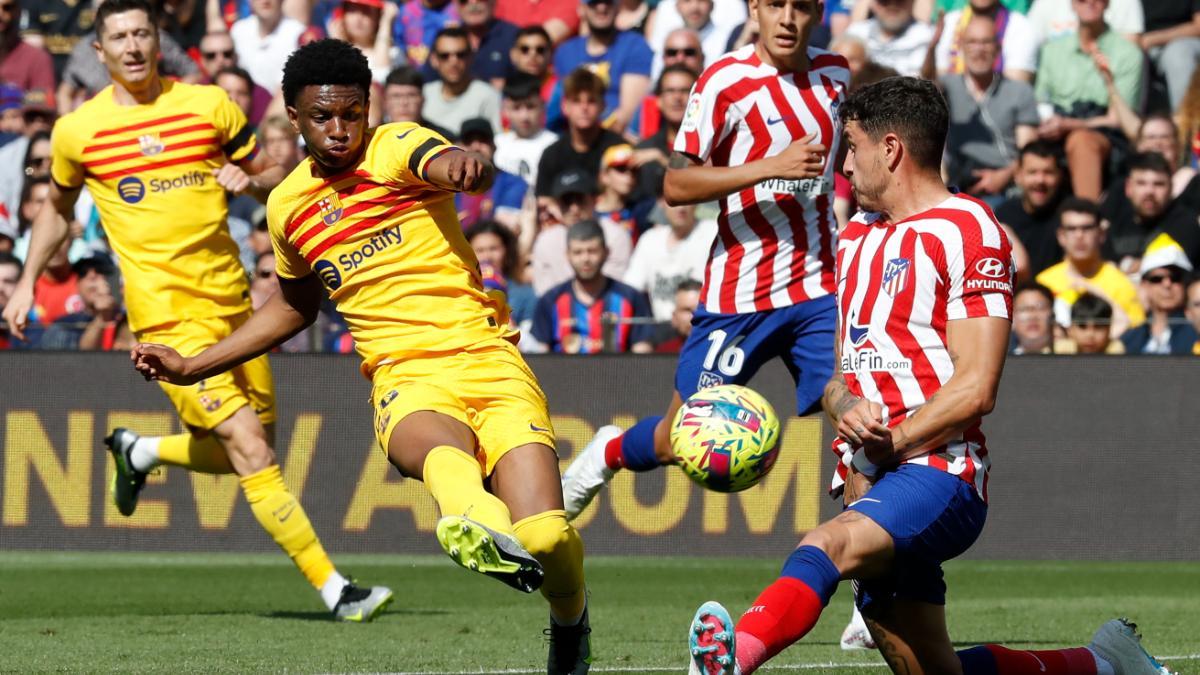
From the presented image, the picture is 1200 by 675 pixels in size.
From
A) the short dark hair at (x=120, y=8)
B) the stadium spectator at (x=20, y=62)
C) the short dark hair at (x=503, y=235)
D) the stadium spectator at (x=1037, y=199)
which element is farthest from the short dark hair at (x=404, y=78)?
the short dark hair at (x=120, y=8)

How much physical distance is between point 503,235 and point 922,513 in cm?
881

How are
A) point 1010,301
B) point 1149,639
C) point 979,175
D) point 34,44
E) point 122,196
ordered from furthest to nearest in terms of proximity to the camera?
point 34,44
point 979,175
point 122,196
point 1149,639
point 1010,301

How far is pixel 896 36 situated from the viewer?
1501 centimetres

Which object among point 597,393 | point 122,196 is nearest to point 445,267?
point 122,196

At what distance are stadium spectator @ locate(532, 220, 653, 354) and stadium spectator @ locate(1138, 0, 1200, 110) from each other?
16.5ft

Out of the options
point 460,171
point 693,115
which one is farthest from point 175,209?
point 460,171

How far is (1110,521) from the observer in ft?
38.2

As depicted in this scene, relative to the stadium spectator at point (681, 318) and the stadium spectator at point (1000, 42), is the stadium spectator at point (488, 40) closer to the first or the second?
the stadium spectator at point (1000, 42)

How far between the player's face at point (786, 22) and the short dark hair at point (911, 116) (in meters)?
2.68

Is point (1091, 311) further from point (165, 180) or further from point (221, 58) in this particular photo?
point (221, 58)

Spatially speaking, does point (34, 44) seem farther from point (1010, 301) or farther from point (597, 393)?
point (1010, 301)

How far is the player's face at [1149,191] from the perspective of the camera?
13.1 meters

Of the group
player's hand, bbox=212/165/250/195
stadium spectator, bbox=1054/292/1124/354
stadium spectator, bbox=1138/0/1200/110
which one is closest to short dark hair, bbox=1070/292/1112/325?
stadium spectator, bbox=1054/292/1124/354

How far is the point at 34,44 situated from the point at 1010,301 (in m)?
14.1
